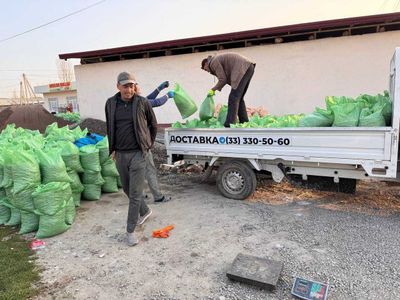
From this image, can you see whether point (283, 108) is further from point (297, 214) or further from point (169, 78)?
point (297, 214)

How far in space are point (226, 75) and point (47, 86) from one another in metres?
33.5

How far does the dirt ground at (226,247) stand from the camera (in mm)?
2625

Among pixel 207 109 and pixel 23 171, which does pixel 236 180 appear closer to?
pixel 207 109

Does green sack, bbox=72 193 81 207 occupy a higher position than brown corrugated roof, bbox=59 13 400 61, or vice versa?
brown corrugated roof, bbox=59 13 400 61

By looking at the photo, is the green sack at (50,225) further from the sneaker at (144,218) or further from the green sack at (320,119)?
the green sack at (320,119)

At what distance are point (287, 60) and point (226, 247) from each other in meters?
7.51

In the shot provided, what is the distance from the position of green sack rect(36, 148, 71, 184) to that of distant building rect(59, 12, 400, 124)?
276 inches

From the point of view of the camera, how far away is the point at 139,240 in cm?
355

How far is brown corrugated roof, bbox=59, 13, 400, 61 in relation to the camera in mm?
8188

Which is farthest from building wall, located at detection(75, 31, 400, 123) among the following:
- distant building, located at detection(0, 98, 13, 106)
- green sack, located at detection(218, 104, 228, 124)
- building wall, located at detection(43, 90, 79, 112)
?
distant building, located at detection(0, 98, 13, 106)

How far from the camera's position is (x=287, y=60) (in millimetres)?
9406

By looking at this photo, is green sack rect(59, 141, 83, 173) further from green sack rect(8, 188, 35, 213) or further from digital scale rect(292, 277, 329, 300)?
digital scale rect(292, 277, 329, 300)

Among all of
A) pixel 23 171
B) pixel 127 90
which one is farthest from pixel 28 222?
pixel 127 90

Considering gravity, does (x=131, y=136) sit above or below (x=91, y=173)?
above
